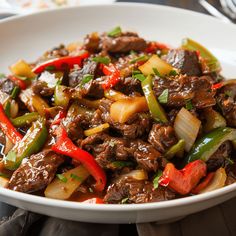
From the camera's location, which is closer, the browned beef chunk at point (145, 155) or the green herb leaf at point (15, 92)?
the browned beef chunk at point (145, 155)

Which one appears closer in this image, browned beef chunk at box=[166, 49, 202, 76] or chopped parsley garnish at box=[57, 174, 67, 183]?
chopped parsley garnish at box=[57, 174, 67, 183]

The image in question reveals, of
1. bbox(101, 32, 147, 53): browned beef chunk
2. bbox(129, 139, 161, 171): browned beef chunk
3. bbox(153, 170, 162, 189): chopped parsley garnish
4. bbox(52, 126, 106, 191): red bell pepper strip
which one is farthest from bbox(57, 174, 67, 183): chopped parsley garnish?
bbox(101, 32, 147, 53): browned beef chunk

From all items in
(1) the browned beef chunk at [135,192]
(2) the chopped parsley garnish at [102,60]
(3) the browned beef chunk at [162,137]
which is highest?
(2) the chopped parsley garnish at [102,60]

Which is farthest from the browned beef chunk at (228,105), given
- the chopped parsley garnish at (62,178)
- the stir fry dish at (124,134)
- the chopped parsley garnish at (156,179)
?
the chopped parsley garnish at (62,178)

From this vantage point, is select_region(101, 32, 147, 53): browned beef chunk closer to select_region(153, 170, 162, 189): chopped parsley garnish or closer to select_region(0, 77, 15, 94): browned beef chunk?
select_region(0, 77, 15, 94): browned beef chunk

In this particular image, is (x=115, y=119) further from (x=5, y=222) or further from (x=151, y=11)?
(x=151, y=11)

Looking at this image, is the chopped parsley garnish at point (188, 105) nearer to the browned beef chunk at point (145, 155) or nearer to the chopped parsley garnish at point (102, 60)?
the browned beef chunk at point (145, 155)
